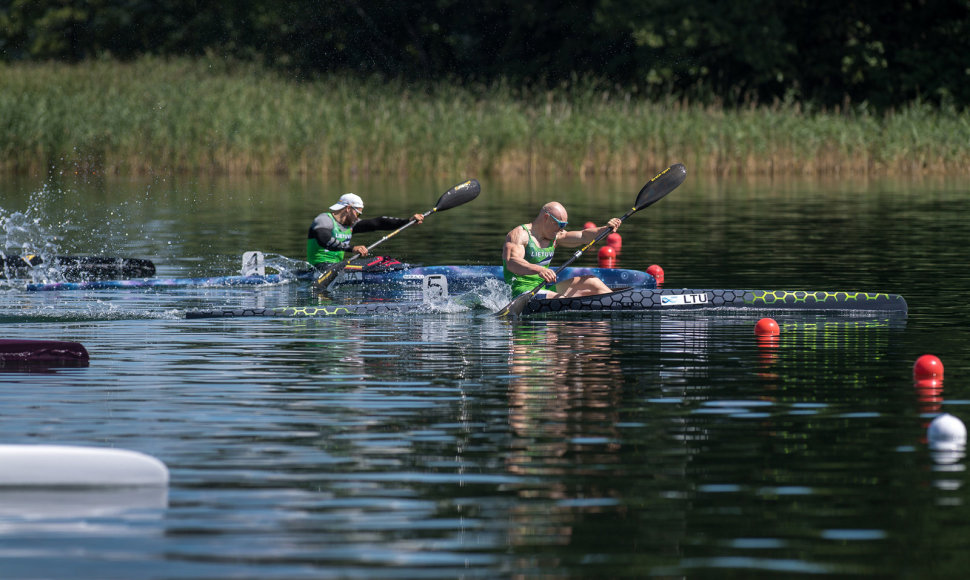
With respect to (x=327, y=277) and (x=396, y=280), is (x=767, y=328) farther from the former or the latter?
(x=327, y=277)

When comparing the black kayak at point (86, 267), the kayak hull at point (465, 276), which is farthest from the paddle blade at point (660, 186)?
the black kayak at point (86, 267)

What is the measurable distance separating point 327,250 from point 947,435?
34.9 feet

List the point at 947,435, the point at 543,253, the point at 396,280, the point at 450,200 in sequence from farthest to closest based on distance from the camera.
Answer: the point at 450,200 < the point at 396,280 < the point at 543,253 < the point at 947,435

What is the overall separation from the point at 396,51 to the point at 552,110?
1738cm

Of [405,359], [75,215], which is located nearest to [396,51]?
[75,215]

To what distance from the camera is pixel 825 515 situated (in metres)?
7.22

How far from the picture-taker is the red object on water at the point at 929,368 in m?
10.7

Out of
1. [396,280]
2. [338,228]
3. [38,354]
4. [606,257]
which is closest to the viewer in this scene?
[38,354]

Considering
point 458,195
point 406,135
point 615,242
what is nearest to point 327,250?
point 458,195

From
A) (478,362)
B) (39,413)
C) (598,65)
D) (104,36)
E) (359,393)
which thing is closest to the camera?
(39,413)

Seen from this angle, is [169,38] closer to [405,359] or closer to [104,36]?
[104,36]

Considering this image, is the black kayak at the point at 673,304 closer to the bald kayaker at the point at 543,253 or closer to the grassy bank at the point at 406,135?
the bald kayaker at the point at 543,253

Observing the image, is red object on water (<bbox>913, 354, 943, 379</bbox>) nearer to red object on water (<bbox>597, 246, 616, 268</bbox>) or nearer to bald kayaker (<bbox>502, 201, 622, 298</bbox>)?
bald kayaker (<bbox>502, 201, 622, 298</bbox>)

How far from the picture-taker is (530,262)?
49.2 feet
